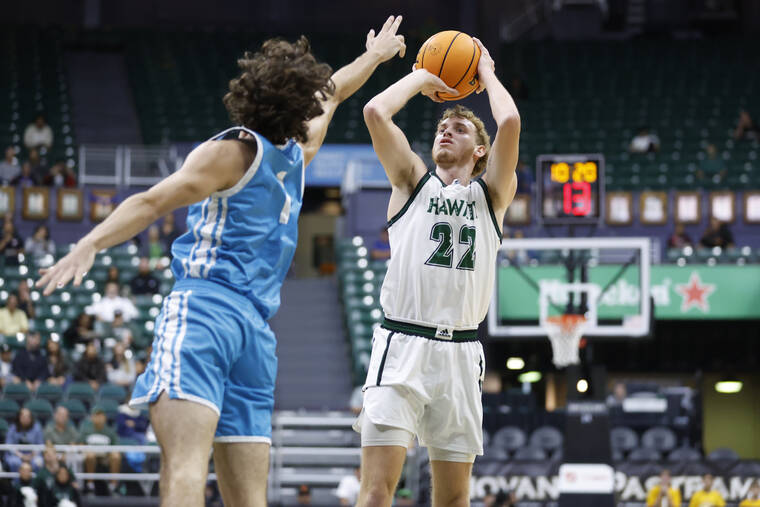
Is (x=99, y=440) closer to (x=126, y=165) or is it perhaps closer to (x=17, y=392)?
(x=17, y=392)

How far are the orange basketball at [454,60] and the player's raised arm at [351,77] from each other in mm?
181

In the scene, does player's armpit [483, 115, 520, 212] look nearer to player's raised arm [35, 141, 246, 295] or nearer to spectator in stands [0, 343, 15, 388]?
player's raised arm [35, 141, 246, 295]

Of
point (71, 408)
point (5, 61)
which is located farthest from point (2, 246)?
point (5, 61)

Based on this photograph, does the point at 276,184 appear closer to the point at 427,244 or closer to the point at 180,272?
the point at 180,272

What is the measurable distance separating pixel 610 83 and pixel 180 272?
23029 millimetres

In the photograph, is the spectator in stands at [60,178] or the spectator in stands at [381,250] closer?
the spectator in stands at [381,250]

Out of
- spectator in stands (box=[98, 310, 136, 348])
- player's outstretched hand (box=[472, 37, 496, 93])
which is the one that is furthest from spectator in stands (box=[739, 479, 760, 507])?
player's outstretched hand (box=[472, 37, 496, 93])

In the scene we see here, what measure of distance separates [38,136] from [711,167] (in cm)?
1275

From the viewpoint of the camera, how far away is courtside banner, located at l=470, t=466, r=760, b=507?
1387cm

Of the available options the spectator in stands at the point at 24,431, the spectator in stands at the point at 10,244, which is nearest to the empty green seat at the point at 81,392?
the spectator in stands at the point at 24,431

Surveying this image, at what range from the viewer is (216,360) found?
12.4 feet

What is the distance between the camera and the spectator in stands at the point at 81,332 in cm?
1609

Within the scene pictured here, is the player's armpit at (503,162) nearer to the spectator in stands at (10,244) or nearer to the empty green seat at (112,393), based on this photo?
the empty green seat at (112,393)

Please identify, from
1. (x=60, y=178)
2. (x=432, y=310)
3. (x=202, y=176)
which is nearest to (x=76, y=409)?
(x=60, y=178)
